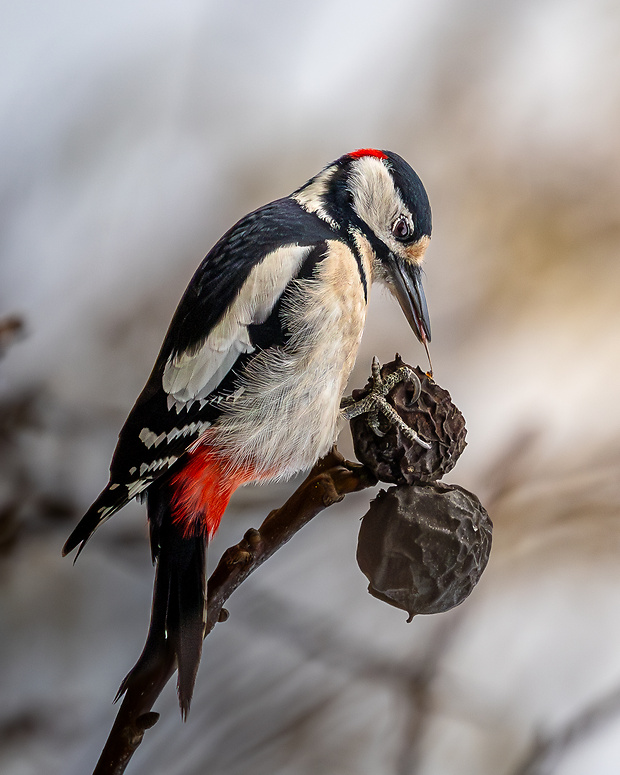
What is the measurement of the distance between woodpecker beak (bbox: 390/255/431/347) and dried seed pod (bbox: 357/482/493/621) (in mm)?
175

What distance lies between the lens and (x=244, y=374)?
707 mm

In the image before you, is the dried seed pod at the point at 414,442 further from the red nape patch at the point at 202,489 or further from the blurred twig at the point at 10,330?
the blurred twig at the point at 10,330

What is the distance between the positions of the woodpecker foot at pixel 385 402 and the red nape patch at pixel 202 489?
0.49ft

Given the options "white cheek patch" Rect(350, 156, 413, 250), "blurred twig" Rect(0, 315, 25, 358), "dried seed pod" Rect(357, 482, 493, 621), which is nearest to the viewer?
"dried seed pod" Rect(357, 482, 493, 621)

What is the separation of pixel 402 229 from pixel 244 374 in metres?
0.23

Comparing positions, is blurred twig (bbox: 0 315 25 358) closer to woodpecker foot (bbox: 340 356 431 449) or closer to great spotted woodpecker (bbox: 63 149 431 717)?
great spotted woodpecker (bbox: 63 149 431 717)

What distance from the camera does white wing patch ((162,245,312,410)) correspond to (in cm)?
70

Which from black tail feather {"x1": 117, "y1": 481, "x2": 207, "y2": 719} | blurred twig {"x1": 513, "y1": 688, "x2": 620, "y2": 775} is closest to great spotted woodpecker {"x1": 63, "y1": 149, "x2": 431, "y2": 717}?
black tail feather {"x1": 117, "y1": 481, "x2": 207, "y2": 719}

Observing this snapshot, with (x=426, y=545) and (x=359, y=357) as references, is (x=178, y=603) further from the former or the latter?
(x=359, y=357)

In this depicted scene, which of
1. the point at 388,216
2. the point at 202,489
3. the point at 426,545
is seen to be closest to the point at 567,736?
the point at 426,545

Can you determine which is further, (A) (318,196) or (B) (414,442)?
(A) (318,196)

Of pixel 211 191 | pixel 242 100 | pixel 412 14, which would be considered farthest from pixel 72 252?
pixel 412 14

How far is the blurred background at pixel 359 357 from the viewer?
0.94m

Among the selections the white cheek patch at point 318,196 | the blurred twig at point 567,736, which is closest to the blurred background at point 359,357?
the blurred twig at point 567,736
